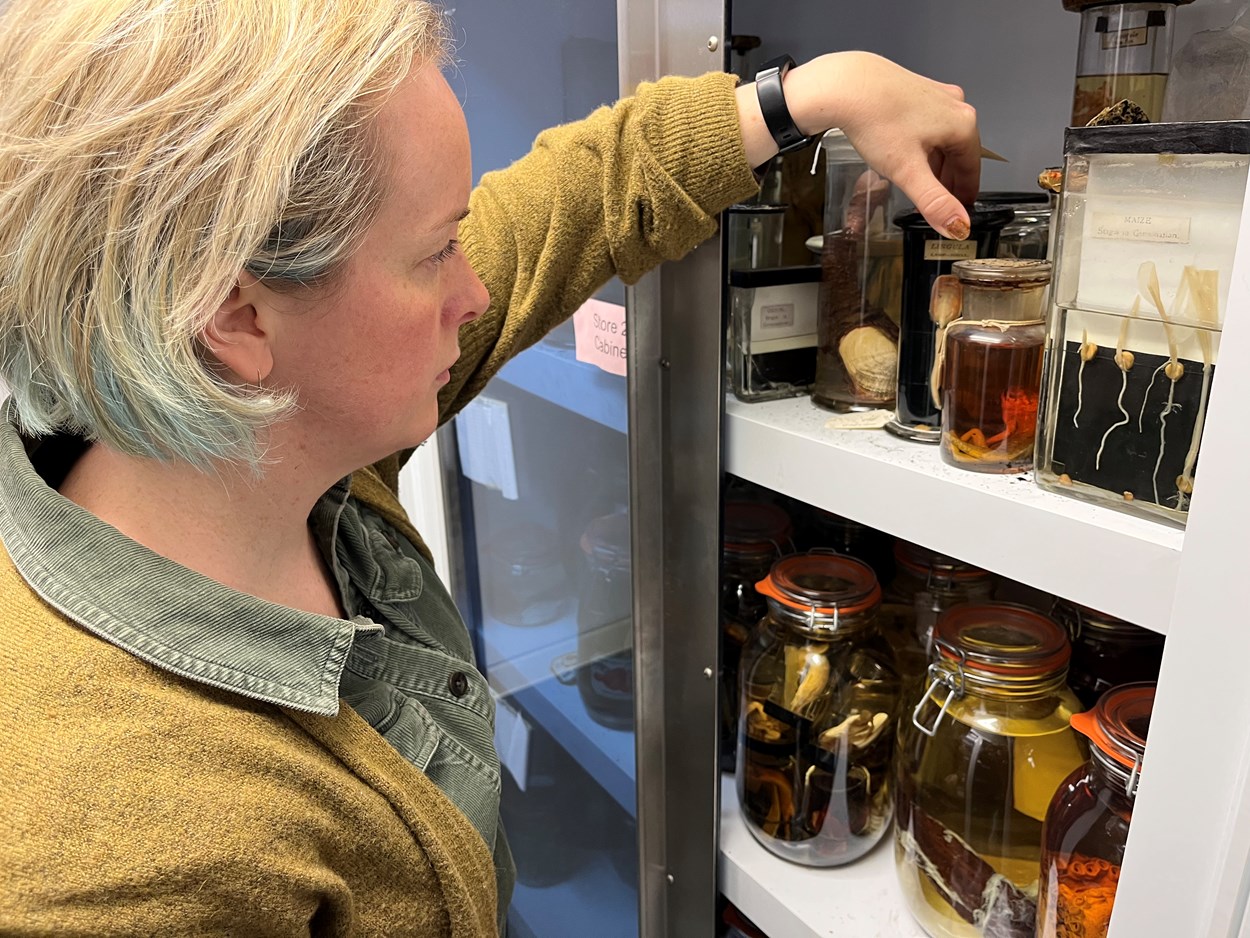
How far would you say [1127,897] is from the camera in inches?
19.0

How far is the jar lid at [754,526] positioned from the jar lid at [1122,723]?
0.40 meters

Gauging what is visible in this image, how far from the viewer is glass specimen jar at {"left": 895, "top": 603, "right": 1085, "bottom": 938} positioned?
644 millimetres

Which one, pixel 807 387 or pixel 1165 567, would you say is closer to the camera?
pixel 1165 567

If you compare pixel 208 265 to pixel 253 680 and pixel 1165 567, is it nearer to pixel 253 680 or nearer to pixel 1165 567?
pixel 253 680

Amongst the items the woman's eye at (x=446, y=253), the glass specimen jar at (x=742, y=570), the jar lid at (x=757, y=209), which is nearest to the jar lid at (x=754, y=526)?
the glass specimen jar at (x=742, y=570)

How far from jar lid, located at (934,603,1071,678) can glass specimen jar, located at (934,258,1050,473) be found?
0.47 feet

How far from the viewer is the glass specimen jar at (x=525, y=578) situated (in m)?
1.27

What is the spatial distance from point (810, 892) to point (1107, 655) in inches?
13.3

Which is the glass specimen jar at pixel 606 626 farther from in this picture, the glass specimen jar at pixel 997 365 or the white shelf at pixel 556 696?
the glass specimen jar at pixel 997 365

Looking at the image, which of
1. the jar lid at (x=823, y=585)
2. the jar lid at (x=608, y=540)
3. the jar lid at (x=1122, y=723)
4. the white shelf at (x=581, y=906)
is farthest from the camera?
the white shelf at (x=581, y=906)

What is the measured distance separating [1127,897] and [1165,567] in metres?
0.19

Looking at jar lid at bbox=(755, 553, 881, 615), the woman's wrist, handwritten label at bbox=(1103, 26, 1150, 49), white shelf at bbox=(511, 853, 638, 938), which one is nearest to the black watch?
the woman's wrist

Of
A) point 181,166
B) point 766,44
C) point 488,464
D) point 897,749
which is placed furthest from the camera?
point 488,464

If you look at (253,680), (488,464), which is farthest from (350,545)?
(488,464)
